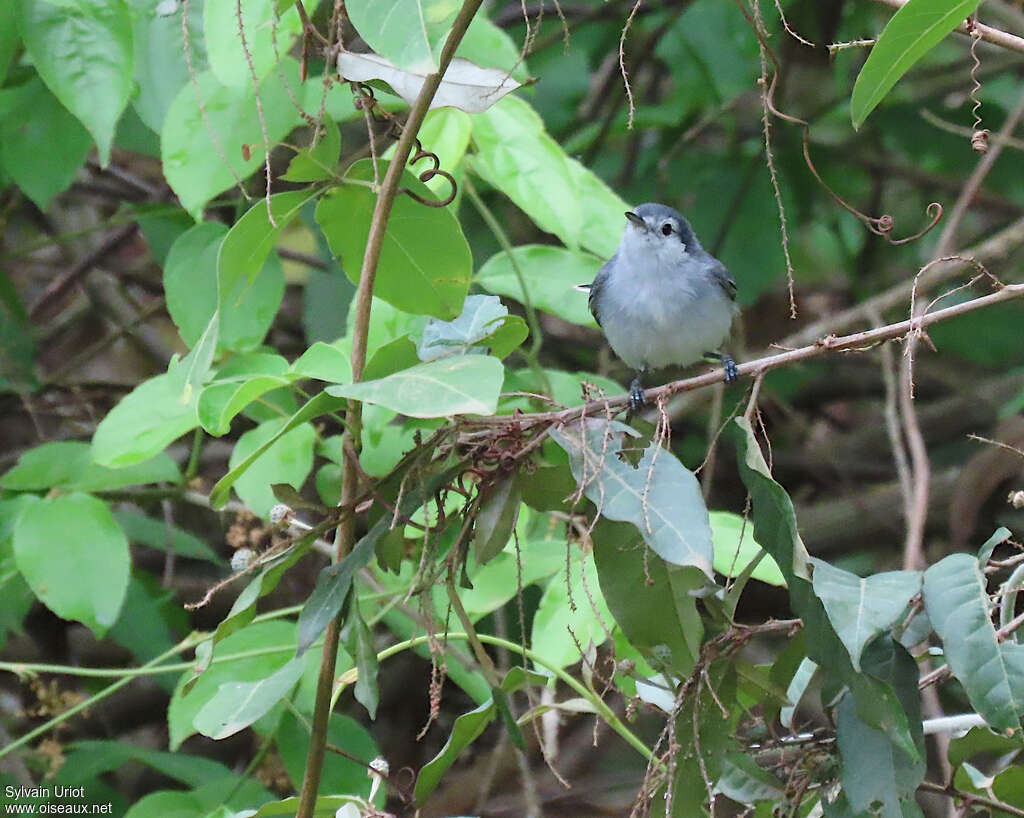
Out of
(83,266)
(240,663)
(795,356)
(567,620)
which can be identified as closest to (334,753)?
(240,663)

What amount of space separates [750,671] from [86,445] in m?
1.54

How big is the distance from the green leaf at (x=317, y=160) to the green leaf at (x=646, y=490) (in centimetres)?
48

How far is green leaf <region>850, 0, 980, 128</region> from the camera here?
137cm

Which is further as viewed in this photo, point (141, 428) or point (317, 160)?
point (141, 428)

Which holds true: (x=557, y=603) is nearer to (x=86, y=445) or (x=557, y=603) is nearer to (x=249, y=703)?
(x=249, y=703)

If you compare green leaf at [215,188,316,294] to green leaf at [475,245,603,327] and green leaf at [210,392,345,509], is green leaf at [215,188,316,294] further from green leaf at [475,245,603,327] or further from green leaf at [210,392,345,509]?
green leaf at [475,245,603,327]

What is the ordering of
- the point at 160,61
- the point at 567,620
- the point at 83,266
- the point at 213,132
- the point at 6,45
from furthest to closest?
A: the point at 83,266, the point at 160,61, the point at 6,45, the point at 213,132, the point at 567,620

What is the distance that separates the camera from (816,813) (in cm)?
178

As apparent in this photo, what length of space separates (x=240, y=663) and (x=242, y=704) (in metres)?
0.68

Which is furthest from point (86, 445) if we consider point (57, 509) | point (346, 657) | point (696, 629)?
point (696, 629)

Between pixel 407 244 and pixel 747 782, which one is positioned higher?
pixel 407 244

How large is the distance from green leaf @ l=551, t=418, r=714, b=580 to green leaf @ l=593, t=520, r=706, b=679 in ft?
0.42

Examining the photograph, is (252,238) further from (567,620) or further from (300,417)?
(567,620)

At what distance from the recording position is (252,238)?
157cm
